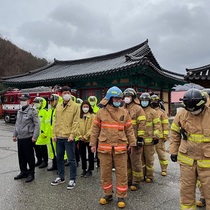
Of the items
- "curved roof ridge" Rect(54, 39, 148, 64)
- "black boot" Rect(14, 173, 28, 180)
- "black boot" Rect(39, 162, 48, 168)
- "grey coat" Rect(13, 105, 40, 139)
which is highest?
"curved roof ridge" Rect(54, 39, 148, 64)

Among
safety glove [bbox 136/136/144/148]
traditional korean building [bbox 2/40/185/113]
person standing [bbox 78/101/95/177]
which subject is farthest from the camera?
traditional korean building [bbox 2/40/185/113]

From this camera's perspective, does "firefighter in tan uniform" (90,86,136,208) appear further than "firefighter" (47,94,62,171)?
No

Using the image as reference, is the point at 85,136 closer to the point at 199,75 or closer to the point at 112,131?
the point at 112,131

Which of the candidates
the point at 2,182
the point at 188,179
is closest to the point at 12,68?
the point at 2,182

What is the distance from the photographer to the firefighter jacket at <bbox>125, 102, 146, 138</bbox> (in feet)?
14.6

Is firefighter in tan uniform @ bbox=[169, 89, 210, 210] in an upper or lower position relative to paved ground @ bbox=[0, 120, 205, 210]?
upper

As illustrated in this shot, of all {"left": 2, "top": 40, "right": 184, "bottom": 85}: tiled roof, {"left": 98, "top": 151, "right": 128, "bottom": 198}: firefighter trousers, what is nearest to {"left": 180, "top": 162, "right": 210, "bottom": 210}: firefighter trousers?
{"left": 98, "top": 151, "right": 128, "bottom": 198}: firefighter trousers

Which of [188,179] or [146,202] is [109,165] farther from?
[188,179]

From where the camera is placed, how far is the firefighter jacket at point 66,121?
4617 millimetres

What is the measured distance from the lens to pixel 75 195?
4211 mm

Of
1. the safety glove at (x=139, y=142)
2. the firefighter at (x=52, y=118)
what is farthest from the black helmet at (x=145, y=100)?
the firefighter at (x=52, y=118)

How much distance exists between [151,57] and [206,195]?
517 inches

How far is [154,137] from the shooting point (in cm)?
491

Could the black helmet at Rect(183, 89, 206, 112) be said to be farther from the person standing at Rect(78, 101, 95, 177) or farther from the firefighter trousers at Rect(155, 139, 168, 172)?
the person standing at Rect(78, 101, 95, 177)
